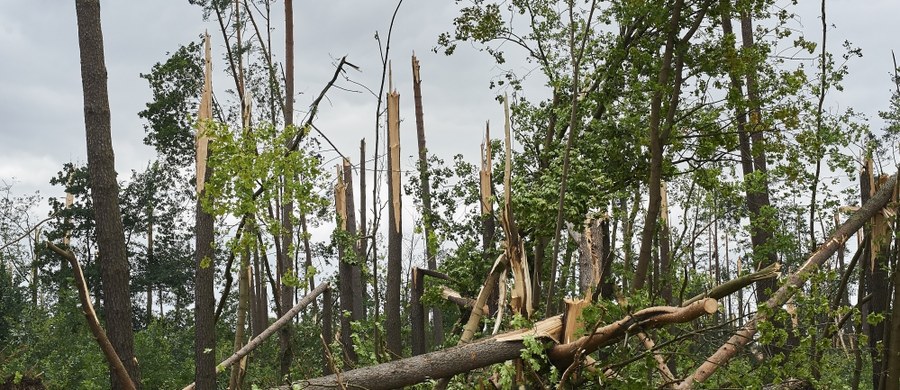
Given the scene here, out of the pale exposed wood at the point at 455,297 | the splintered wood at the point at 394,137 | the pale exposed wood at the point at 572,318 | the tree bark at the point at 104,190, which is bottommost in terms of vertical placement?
the pale exposed wood at the point at 572,318

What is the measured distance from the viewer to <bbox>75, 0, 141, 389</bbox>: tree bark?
7.71 meters

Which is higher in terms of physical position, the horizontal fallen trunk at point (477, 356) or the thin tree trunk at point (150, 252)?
the thin tree trunk at point (150, 252)

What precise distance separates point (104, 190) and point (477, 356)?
142 inches

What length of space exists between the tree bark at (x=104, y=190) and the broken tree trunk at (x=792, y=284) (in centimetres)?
474

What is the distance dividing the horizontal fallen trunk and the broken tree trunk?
0.84 metres

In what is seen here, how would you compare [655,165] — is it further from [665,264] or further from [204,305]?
[665,264]

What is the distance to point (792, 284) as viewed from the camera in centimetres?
802

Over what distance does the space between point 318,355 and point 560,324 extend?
16465mm

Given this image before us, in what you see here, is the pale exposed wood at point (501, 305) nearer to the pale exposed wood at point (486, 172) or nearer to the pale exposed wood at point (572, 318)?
the pale exposed wood at point (572, 318)

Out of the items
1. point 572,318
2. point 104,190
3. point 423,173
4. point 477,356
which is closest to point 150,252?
point 423,173

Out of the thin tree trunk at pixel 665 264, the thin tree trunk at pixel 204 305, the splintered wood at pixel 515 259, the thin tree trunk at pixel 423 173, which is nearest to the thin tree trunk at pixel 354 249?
the thin tree trunk at pixel 423 173

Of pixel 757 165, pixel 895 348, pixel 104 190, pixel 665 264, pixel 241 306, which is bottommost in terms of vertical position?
pixel 895 348

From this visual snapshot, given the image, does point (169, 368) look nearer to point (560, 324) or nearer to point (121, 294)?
point (121, 294)

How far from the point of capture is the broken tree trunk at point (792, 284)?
7.61 meters
